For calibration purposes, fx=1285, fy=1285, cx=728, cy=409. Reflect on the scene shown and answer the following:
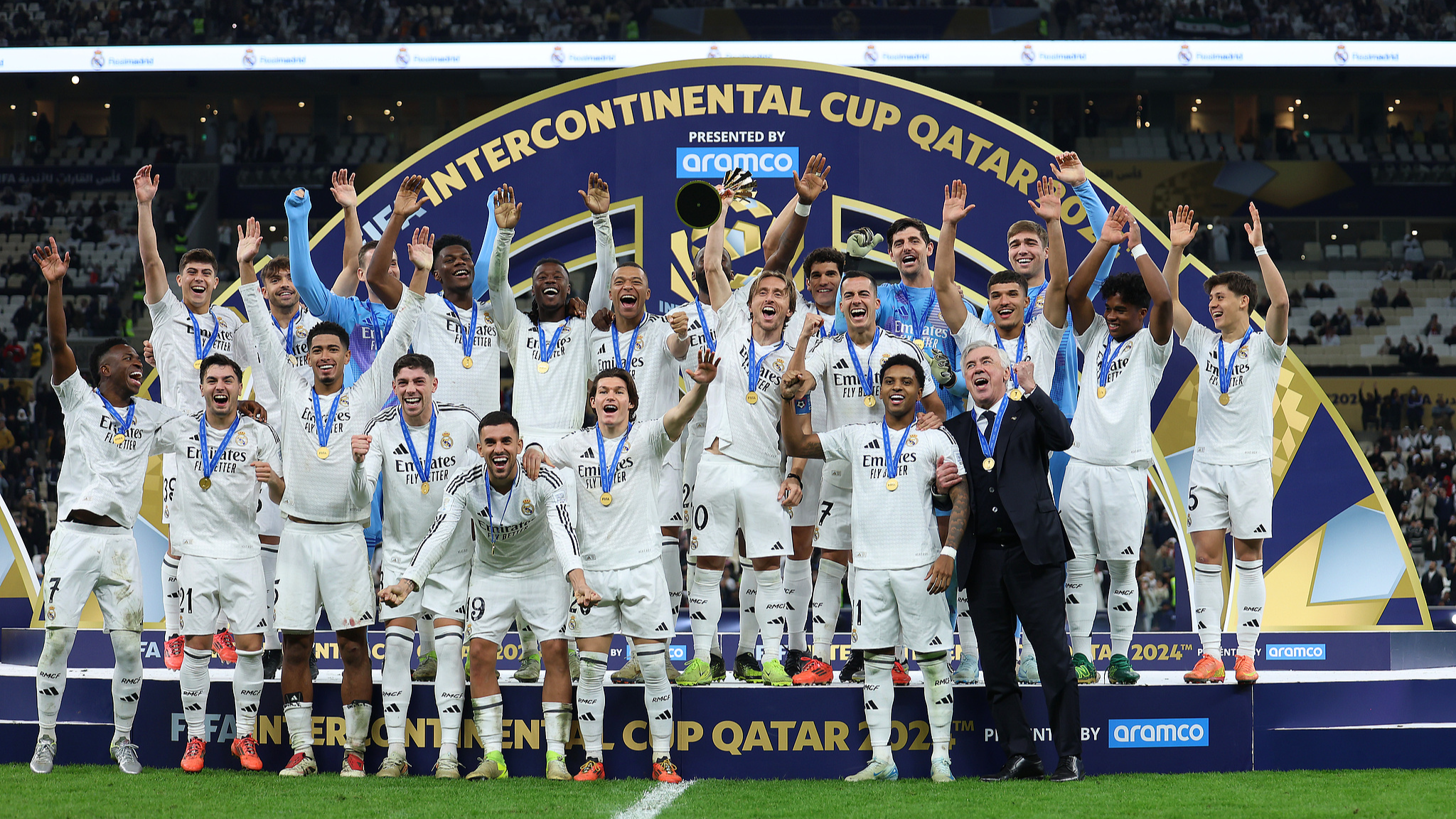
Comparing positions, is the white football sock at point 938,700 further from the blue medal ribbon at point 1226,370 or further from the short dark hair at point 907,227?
the short dark hair at point 907,227

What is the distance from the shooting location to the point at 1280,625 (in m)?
10.7

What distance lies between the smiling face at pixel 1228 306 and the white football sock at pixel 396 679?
5.02 meters

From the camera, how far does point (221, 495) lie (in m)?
7.13

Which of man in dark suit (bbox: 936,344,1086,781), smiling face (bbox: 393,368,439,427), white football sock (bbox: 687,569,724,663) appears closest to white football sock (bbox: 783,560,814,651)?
white football sock (bbox: 687,569,724,663)

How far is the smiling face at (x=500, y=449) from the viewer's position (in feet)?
21.9

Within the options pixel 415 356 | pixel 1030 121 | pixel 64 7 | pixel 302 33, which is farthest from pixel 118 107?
pixel 415 356

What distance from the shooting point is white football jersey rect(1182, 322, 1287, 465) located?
24.7ft

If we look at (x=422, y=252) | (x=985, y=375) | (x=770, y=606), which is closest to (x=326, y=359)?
(x=422, y=252)

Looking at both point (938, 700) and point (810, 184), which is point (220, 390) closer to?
point (810, 184)

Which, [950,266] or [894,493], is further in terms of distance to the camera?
[950,266]

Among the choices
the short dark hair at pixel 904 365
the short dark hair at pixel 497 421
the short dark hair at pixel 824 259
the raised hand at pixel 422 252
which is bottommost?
the short dark hair at pixel 497 421

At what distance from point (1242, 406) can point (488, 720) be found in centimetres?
467

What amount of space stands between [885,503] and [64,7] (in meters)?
27.4

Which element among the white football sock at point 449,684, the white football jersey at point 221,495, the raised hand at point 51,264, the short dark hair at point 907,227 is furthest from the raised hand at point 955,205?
the raised hand at point 51,264
